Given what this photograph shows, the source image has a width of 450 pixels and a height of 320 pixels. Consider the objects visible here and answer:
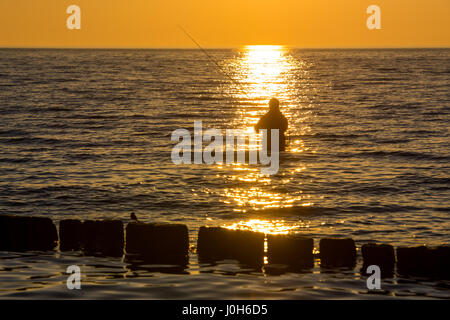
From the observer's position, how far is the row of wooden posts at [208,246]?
10.8 m

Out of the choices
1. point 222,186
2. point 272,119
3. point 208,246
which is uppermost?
point 272,119

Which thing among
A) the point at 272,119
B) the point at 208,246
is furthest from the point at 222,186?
the point at 208,246

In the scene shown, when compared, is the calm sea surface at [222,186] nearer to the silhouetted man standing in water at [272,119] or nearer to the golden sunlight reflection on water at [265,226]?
the golden sunlight reflection on water at [265,226]

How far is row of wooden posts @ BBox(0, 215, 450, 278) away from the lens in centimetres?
1076

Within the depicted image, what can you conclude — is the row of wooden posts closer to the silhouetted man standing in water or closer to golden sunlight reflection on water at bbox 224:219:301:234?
golden sunlight reflection on water at bbox 224:219:301:234

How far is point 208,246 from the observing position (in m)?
11.7

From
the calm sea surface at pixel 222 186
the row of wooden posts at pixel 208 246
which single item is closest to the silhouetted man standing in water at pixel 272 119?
the calm sea surface at pixel 222 186

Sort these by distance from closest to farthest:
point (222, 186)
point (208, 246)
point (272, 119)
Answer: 1. point (208, 246)
2. point (222, 186)
3. point (272, 119)


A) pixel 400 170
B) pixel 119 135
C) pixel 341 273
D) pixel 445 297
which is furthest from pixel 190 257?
pixel 119 135

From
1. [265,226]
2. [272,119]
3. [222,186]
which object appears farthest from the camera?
[272,119]

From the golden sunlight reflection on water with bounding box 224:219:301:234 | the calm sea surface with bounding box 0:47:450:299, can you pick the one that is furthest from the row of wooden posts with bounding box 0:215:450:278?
the golden sunlight reflection on water with bounding box 224:219:301:234

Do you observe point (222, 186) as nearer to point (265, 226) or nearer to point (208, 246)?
point (265, 226)

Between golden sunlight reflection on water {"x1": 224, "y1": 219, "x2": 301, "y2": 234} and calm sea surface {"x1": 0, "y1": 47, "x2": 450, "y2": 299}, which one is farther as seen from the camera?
golden sunlight reflection on water {"x1": 224, "y1": 219, "x2": 301, "y2": 234}
